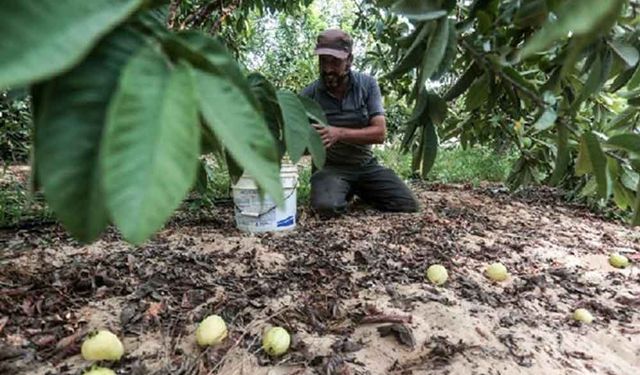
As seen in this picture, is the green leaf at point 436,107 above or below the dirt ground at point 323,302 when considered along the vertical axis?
above

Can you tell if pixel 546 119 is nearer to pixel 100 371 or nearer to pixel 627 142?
pixel 627 142

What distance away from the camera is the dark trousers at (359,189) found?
296 centimetres

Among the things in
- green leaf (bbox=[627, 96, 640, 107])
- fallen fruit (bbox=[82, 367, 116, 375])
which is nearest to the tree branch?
green leaf (bbox=[627, 96, 640, 107])

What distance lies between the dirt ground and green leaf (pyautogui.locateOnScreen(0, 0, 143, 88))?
41.4 inches

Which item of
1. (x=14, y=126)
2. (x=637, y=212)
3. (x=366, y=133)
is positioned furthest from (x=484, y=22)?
(x=14, y=126)

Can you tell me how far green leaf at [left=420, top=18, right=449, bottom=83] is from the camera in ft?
2.27

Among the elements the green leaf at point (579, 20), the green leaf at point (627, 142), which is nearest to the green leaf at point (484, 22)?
the green leaf at point (627, 142)

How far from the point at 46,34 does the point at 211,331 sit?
1.09 m

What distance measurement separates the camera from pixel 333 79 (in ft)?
9.89

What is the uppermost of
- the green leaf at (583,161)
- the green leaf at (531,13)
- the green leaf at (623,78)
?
the green leaf at (531,13)

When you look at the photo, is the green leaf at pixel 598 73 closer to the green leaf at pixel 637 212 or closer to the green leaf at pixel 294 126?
the green leaf at pixel 637 212

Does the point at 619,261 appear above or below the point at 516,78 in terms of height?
below

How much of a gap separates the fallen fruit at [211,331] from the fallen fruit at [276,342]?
0.39ft

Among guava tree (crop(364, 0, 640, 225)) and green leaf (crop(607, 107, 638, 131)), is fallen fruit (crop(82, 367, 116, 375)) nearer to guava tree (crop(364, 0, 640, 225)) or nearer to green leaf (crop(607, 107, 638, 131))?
guava tree (crop(364, 0, 640, 225))
